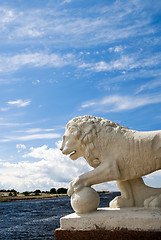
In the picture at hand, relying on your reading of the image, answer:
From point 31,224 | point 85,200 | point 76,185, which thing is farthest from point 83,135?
point 31,224

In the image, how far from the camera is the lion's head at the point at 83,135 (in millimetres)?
4285

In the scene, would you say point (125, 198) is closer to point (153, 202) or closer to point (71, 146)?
point (153, 202)

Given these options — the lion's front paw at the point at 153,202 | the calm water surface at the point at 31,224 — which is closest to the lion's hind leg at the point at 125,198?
the lion's front paw at the point at 153,202

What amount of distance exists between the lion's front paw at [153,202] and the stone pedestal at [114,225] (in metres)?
0.13

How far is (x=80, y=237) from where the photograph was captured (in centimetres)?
379

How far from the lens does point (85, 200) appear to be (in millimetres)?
3936

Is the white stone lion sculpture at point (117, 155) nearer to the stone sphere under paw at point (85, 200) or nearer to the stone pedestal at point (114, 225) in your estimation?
the stone sphere under paw at point (85, 200)

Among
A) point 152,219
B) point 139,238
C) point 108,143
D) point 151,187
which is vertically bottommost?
point 139,238

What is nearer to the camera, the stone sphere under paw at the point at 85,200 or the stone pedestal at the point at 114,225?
the stone pedestal at the point at 114,225

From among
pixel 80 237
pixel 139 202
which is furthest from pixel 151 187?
pixel 80 237

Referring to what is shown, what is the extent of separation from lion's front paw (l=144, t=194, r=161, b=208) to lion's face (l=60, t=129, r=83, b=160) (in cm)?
126

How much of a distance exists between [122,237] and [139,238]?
0.22 metres

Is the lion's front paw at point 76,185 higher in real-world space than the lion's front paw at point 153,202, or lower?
higher

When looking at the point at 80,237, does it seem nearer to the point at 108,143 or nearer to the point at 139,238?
the point at 139,238
